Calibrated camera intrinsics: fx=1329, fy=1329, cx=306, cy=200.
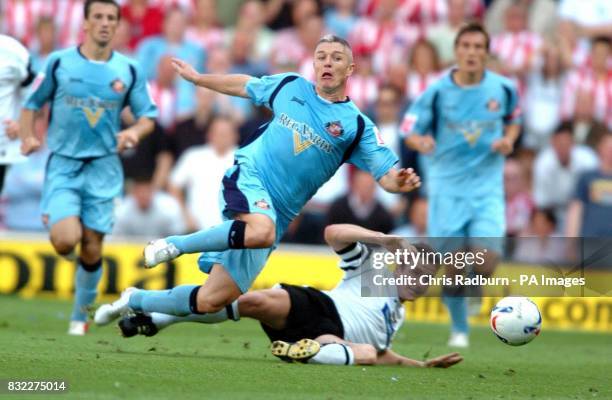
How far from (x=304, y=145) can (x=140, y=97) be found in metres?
2.76

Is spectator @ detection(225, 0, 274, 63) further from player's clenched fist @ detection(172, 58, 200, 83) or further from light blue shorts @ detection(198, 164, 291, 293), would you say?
light blue shorts @ detection(198, 164, 291, 293)

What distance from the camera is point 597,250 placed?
14.9 meters

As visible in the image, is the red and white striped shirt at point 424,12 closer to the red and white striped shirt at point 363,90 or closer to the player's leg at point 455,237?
the red and white striped shirt at point 363,90

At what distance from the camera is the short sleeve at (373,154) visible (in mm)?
9609

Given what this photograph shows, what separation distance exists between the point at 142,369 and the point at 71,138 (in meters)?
3.55

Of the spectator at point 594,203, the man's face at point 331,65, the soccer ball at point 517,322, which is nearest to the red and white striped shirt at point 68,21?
the spectator at point 594,203

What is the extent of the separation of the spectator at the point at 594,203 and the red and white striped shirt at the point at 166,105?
548cm

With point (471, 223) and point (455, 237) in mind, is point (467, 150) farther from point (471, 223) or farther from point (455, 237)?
point (455, 237)

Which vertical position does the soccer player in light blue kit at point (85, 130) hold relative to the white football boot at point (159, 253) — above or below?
above

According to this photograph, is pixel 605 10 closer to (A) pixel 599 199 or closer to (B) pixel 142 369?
(A) pixel 599 199

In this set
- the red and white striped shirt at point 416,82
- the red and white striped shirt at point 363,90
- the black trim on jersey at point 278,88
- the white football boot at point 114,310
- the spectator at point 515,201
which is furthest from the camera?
the red and white striped shirt at point 363,90

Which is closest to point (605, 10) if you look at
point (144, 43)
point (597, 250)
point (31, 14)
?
point (597, 250)

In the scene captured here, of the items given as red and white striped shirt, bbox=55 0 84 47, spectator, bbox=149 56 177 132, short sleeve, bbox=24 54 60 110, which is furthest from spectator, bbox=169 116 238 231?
short sleeve, bbox=24 54 60 110

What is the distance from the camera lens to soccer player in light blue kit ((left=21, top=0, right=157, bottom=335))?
1166 centimetres
